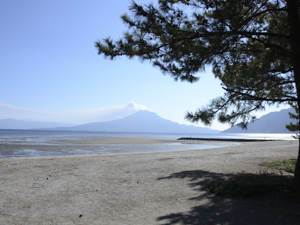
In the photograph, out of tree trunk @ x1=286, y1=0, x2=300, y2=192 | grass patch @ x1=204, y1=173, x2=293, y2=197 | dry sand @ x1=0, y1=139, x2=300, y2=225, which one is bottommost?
dry sand @ x1=0, y1=139, x2=300, y2=225

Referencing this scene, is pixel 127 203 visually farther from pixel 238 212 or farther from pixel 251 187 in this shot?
pixel 251 187

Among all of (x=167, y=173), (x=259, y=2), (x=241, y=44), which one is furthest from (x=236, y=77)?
(x=167, y=173)

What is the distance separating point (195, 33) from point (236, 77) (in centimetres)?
264

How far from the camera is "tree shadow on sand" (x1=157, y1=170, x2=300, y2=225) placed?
4.51 m

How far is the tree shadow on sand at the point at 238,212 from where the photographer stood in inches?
178

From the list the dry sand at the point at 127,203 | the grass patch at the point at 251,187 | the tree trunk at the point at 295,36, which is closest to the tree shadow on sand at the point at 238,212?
the dry sand at the point at 127,203

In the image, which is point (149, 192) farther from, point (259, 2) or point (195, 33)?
point (259, 2)

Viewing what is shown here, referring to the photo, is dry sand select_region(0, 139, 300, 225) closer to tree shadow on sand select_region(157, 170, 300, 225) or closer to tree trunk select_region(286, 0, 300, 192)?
tree shadow on sand select_region(157, 170, 300, 225)

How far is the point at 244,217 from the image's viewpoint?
4.70 m

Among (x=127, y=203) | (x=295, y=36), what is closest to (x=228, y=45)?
(x=295, y=36)

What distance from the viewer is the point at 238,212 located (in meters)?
4.96

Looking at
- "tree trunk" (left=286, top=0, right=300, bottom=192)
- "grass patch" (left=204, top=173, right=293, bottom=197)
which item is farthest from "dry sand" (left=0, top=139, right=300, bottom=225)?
"tree trunk" (left=286, top=0, right=300, bottom=192)

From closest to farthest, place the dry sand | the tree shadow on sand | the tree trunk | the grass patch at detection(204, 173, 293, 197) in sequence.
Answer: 1. the tree shadow on sand
2. the dry sand
3. the grass patch at detection(204, 173, 293, 197)
4. the tree trunk

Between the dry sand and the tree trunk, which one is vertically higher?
the tree trunk
